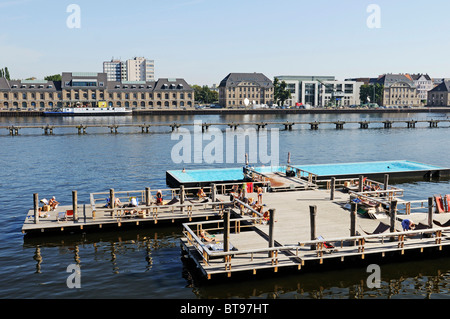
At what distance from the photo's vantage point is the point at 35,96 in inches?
7180

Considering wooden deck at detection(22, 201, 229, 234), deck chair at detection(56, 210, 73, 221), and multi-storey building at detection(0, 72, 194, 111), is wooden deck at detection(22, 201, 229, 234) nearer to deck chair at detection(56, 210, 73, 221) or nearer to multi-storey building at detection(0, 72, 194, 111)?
deck chair at detection(56, 210, 73, 221)

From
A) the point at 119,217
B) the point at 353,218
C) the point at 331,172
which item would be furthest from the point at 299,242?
the point at 331,172

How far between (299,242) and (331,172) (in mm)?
28183

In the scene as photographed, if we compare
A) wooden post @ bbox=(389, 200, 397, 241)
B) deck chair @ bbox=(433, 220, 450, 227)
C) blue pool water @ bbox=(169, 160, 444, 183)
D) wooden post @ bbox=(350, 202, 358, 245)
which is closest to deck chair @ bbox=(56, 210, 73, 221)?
blue pool water @ bbox=(169, 160, 444, 183)

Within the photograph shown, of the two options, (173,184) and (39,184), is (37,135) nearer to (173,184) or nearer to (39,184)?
(39,184)

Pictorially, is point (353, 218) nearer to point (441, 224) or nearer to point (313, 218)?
point (313, 218)

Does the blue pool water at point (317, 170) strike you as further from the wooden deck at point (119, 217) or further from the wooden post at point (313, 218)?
the wooden post at point (313, 218)

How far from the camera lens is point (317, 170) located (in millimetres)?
50188

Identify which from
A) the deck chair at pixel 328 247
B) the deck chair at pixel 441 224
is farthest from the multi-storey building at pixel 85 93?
the deck chair at pixel 328 247

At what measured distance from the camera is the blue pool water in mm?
45219

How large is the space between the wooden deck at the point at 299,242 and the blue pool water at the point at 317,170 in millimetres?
15771

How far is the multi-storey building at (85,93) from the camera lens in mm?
180250
